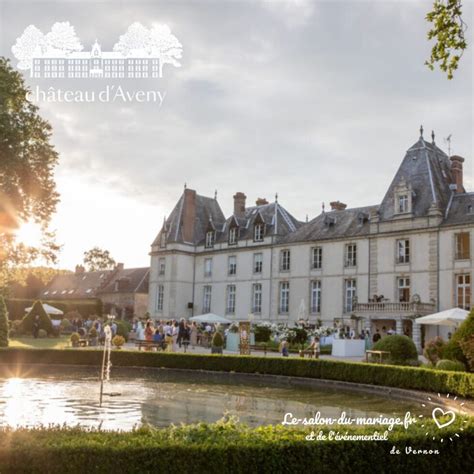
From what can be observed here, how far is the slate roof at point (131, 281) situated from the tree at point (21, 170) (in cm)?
2573

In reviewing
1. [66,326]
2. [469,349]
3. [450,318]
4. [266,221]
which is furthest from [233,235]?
[469,349]

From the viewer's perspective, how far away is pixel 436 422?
7.76m

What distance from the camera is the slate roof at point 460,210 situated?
3128 cm

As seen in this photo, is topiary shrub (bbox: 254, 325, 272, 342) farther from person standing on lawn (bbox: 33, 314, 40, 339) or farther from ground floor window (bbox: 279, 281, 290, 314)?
person standing on lawn (bbox: 33, 314, 40, 339)

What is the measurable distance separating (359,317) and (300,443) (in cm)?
2795

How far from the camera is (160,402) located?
13.4m

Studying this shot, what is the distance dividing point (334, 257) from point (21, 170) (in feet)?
67.3

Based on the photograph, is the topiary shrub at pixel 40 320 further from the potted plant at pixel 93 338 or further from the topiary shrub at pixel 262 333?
the topiary shrub at pixel 262 333

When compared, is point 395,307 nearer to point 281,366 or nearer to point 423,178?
point 423,178

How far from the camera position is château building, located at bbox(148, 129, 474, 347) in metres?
31.8

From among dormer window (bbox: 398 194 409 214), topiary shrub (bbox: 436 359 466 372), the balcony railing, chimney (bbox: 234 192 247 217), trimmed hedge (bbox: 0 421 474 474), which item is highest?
chimney (bbox: 234 192 247 217)

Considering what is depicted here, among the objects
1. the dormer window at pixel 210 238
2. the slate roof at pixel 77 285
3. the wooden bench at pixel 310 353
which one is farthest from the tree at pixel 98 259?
the wooden bench at pixel 310 353

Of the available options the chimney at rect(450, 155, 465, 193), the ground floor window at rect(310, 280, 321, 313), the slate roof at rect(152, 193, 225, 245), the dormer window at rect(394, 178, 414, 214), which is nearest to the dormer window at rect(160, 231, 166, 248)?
the slate roof at rect(152, 193, 225, 245)

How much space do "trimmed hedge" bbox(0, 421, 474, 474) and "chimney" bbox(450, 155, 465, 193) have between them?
99.7 ft
